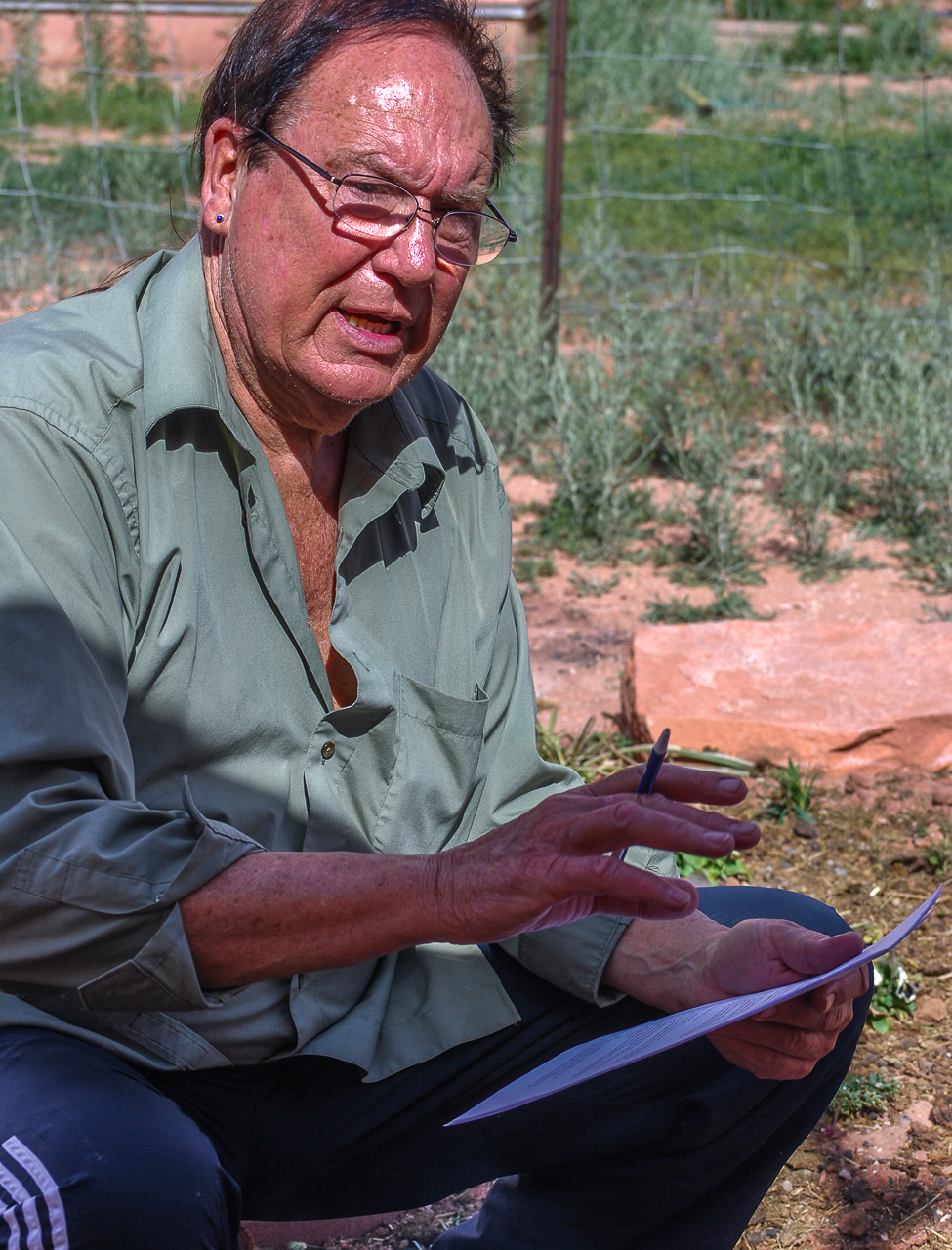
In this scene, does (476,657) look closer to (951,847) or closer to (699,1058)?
(699,1058)

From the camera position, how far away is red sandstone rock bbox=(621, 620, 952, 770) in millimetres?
3559

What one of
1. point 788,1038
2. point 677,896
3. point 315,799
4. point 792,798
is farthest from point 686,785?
point 792,798

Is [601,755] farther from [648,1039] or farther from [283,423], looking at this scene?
[648,1039]

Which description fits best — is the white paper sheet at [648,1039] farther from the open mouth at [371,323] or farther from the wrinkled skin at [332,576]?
the open mouth at [371,323]

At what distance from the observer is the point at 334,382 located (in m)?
1.84

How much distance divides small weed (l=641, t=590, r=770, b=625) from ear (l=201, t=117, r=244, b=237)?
9.15 ft

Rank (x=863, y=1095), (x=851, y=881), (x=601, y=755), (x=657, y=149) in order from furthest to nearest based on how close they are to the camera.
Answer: (x=657, y=149) → (x=601, y=755) → (x=851, y=881) → (x=863, y=1095)

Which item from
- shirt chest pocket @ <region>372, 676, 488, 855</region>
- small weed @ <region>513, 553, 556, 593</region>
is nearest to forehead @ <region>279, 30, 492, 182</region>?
shirt chest pocket @ <region>372, 676, 488, 855</region>

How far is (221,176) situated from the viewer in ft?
6.25

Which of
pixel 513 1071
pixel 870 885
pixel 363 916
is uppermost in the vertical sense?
pixel 363 916

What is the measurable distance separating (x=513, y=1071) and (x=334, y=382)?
3.26ft

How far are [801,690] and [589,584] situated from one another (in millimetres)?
1219

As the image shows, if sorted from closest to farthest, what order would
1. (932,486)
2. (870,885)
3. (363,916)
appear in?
(363,916)
(870,885)
(932,486)

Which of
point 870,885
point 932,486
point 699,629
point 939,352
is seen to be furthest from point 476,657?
point 939,352
